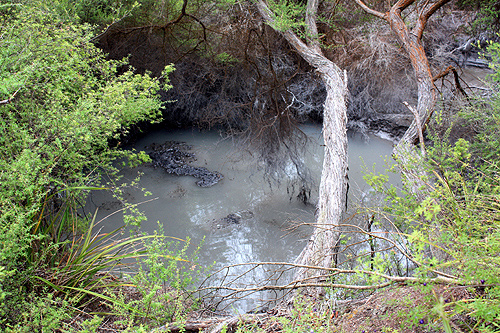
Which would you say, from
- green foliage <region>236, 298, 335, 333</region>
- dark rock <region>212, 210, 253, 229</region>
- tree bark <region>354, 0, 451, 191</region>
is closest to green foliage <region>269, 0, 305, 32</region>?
tree bark <region>354, 0, 451, 191</region>

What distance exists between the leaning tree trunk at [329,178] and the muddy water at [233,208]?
3.48ft

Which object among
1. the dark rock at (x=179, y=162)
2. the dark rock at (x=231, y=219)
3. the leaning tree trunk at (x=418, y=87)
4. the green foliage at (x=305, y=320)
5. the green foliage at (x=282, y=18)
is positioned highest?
the green foliage at (x=282, y=18)

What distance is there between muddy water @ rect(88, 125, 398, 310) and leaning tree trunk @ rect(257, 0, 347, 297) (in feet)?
3.48

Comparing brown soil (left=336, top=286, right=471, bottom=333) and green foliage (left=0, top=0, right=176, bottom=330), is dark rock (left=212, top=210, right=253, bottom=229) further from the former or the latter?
brown soil (left=336, top=286, right=471, bottom=333)

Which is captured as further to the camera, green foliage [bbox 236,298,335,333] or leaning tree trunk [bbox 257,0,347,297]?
leaning tree trunk [bbox 257,0,347,297]

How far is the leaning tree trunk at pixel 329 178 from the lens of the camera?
2.25 m

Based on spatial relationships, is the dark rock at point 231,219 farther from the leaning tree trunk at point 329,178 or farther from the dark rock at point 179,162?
the leaning tree trunk at point 329,178

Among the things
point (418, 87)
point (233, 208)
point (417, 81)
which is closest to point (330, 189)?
point (418, 87)

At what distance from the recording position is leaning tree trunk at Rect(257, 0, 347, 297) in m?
2.25

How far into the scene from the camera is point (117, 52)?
6133 mm

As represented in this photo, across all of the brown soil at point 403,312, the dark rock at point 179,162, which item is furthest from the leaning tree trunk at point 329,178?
the dark rock at point 179,162

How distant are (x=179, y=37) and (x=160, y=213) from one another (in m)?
3.93

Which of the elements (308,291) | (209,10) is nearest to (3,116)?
(308,291)

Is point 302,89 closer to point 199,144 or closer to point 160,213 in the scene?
point 199,144
